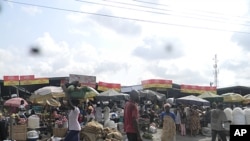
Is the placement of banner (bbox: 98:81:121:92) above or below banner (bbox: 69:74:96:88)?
below

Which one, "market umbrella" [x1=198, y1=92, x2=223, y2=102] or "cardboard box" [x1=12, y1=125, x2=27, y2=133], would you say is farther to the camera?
"market umbrella" [x1=198, y1=92, x2=223, y2=102]

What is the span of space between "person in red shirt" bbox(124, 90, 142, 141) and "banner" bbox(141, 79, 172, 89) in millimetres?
23482

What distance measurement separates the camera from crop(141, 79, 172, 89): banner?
108 ft

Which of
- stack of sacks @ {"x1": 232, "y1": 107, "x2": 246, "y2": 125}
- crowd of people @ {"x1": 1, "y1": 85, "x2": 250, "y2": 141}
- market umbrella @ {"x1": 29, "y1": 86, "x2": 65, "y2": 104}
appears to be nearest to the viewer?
crowd of people @ {"x1": 1, "y1": 85, "x2": 250, "y2": 141}

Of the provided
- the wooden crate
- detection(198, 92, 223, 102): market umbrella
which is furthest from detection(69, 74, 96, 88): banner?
the wooden crate

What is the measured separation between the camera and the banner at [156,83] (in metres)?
32.9

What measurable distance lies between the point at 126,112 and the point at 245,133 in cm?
511

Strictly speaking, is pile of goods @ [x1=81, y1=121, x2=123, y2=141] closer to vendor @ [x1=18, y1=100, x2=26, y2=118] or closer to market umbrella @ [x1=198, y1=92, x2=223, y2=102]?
vendor @ [x1=18, y1=100, x2=26, y2=118]

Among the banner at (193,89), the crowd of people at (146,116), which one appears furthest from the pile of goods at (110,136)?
the banner at (193,89)

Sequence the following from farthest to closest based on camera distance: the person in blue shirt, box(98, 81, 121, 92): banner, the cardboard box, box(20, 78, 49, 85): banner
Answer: box(98, 81, 121, 92): banner < box(20, 78, 49, 85): banner < the cardboard box < the person in blue shirt

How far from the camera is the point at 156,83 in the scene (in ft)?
108

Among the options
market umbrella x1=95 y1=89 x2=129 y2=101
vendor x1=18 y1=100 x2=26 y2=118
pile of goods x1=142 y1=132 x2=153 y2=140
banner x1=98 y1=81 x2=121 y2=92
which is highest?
banner x1=98 y1=81 x2=121 y2=92

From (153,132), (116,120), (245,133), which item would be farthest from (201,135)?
(245,133)

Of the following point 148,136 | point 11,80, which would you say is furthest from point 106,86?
point 148,136
